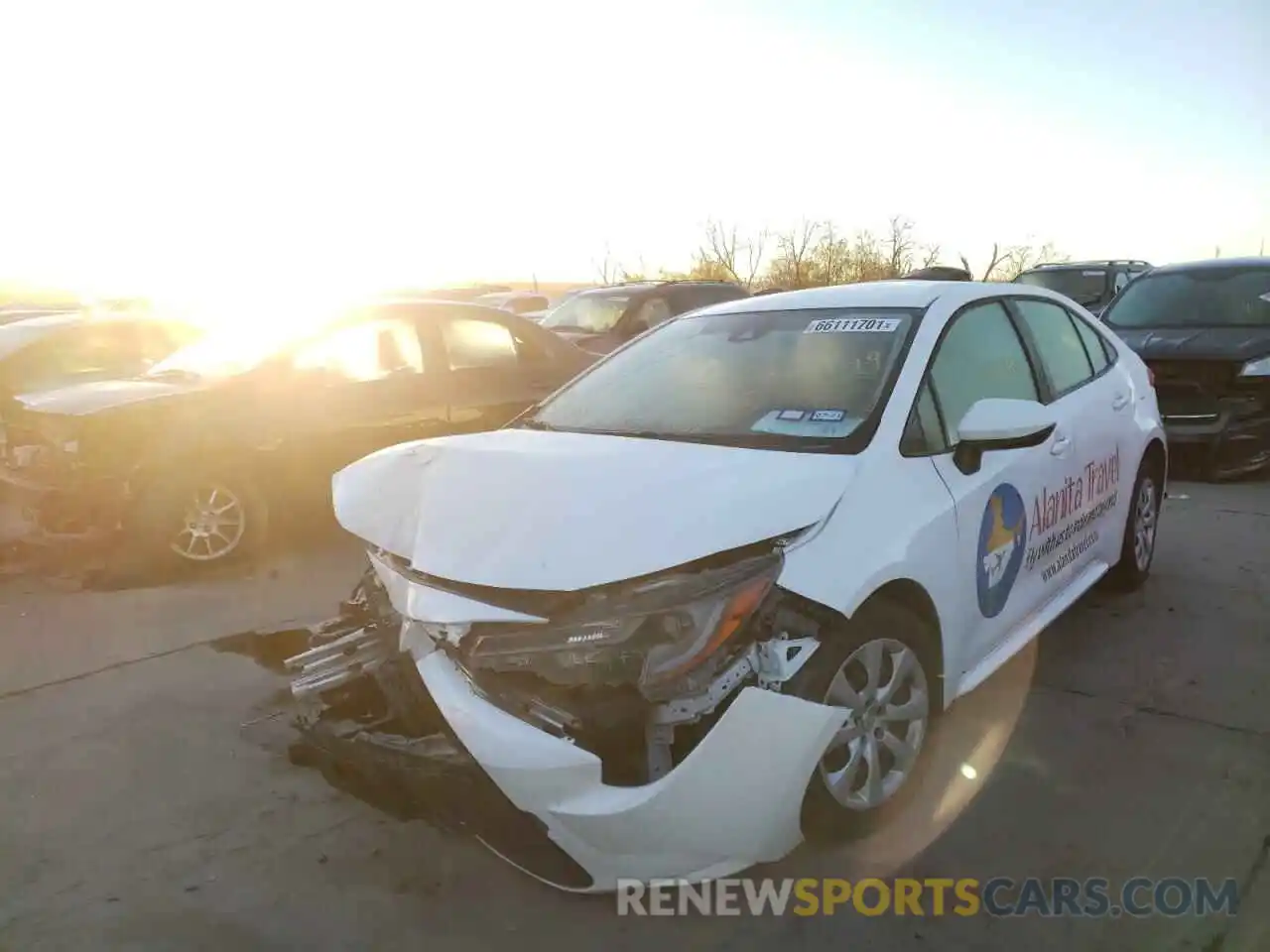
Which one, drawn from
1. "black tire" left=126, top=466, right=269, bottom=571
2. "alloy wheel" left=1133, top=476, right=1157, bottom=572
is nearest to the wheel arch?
"alloy wheel" left=1133, top=476, right=1157, bottom=572

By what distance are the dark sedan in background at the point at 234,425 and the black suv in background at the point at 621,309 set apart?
372 cm

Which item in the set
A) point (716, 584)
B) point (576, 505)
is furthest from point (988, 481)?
point (576, 505)

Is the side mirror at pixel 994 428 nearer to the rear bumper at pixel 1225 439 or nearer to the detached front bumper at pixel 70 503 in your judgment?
the detached front bumper at pixel 70 503

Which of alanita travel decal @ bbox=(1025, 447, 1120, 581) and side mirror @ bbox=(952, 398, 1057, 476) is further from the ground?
side mirror @ bbox=(952, 398, 1057, 476)

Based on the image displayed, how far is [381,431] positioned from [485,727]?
417cm

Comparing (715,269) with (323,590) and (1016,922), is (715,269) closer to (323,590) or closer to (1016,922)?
(323,590)

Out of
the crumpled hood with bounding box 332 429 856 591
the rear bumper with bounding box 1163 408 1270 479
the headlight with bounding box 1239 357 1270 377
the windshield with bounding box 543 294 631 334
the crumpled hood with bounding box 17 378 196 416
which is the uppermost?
the crumpled hood with bounding box 332 429 856 591

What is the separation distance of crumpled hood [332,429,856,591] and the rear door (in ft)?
10.7

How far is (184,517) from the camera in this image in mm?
6133

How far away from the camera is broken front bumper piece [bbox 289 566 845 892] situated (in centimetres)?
246

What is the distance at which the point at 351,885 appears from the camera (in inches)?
115

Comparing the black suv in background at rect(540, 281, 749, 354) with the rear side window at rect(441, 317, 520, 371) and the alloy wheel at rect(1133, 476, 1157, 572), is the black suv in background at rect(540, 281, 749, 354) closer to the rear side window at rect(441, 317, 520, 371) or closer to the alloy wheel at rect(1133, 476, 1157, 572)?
the rear side window at rect(441, 317, 520, 371)

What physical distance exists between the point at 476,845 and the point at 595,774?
2.70 feet

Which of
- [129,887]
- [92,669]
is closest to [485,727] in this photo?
[129,887]
